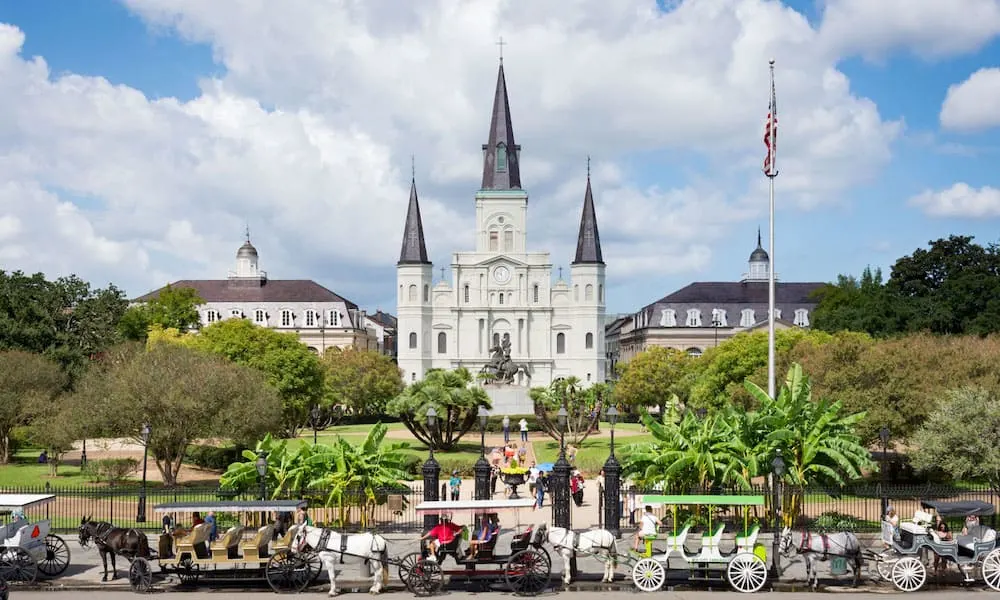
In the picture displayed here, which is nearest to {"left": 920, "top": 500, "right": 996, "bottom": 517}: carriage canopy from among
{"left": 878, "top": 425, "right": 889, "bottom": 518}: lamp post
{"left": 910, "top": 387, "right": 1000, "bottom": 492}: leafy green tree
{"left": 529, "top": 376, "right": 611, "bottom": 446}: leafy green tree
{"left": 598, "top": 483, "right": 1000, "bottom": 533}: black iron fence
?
{"left": 878, "top": 425, "right": 889, "bottom": 518}: lamp post

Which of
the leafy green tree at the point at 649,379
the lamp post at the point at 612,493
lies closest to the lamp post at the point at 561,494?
the lamp post at the point at 612,493

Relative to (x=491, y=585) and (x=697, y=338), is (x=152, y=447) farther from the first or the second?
(x=697, y=338)

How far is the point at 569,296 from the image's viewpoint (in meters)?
104

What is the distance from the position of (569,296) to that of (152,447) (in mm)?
74615

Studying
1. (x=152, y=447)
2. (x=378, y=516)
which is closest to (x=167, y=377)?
(x=152, y=447)

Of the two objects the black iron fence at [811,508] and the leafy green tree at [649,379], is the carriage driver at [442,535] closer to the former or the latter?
the black iron fence at [811,508]

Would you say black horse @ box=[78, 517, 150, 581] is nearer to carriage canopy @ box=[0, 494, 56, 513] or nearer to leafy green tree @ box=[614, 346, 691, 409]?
carriage canopy @ box=[0, 494, 56, 513]

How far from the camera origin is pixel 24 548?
1811cm

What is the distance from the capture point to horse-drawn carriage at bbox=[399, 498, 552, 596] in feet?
56.5

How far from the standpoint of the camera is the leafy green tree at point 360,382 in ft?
225

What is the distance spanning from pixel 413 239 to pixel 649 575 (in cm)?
8674

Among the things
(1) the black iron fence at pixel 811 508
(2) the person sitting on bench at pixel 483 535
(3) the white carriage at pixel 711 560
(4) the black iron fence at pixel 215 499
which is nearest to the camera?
(3) the white carriage at pixel 711 560

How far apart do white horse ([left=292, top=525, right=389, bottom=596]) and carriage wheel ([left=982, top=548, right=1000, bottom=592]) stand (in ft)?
35.8

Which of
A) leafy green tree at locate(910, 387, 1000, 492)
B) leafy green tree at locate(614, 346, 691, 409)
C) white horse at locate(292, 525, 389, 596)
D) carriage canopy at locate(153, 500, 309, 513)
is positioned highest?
leafy green tree at locate(614, 346, 691, 409)
